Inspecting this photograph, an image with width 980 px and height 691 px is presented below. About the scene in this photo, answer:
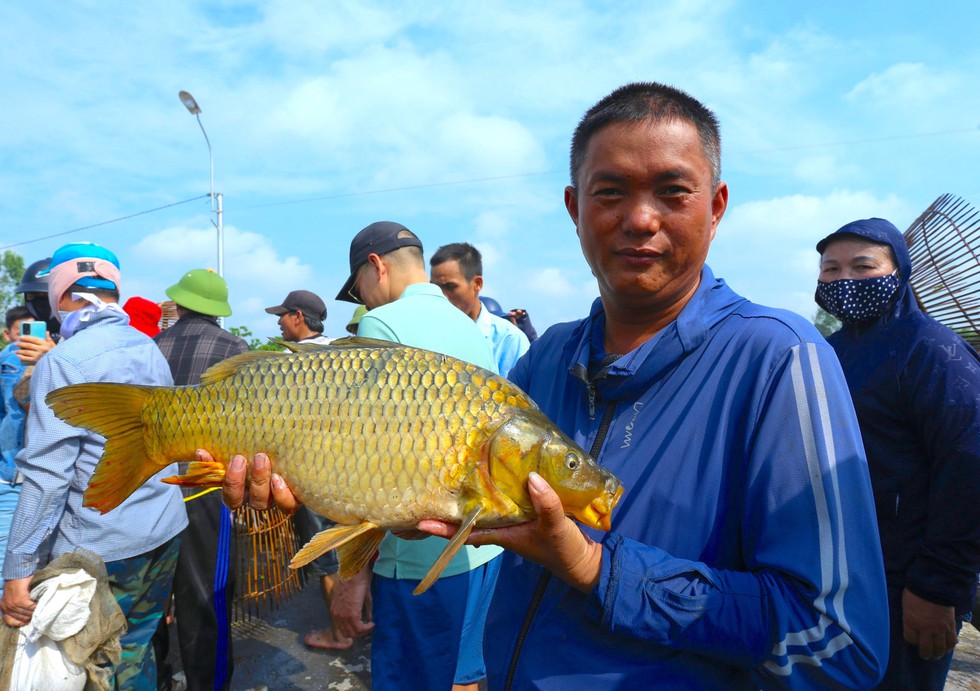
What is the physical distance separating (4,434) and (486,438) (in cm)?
369

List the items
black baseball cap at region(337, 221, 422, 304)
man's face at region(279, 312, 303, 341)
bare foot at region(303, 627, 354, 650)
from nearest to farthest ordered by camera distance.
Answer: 1. black baseball cap at region(337, 221, 422, 304)
2. bare foot at region(303, 627, 354, 650)
3. man's face at region(279, 312, 303, 341)

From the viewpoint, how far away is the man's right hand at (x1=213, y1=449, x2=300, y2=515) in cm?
183

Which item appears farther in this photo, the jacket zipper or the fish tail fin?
the fish tail fin

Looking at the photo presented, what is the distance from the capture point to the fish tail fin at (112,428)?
1.95 m

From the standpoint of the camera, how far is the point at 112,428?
77.9 inches

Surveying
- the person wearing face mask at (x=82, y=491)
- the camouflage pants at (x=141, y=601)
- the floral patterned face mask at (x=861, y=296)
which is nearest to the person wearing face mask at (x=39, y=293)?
the person wearing face mask at (x=82, y=491)

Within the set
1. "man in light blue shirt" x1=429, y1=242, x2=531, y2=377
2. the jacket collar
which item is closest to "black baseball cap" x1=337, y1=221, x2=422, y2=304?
the jacket collar

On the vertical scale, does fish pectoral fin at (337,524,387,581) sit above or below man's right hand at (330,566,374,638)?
above

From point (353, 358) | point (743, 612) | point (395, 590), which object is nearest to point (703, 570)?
point (743, 612)

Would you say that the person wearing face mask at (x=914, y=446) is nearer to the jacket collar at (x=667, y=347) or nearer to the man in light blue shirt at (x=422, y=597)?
the jacket collar at (x=667, y=347)

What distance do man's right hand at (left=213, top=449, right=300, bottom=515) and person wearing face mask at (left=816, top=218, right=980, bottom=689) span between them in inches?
100

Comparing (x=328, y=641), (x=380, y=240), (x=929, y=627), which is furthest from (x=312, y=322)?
(x=929, y=627)

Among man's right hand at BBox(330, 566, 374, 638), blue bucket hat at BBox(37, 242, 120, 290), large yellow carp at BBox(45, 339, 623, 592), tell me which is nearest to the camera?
large yellow carp at BBox(45, 339, 623, 592)

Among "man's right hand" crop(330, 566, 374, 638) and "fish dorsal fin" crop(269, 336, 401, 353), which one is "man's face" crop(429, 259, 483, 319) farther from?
"fish dorsal fin" crop(269, 336, 401, 353)
